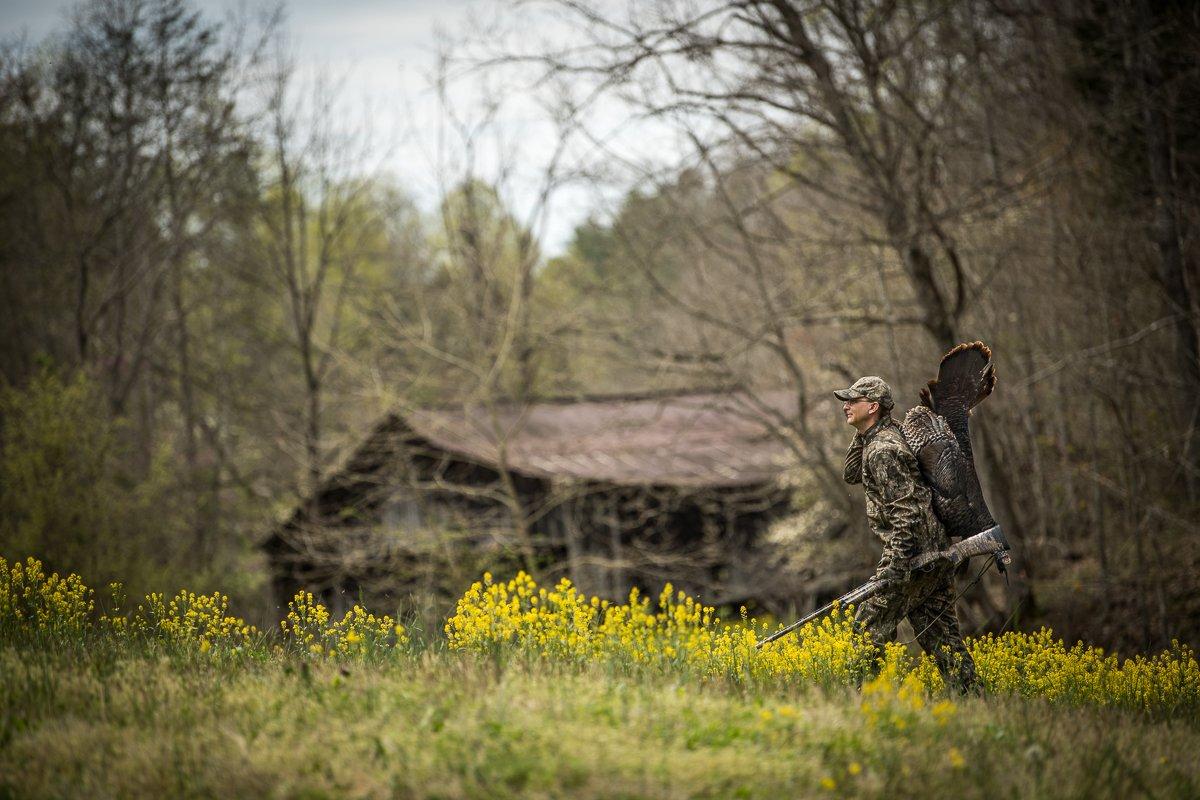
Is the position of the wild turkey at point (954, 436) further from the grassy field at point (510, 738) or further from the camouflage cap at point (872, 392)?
the grassy field at point (510, 738)

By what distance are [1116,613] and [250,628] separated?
13.1 m

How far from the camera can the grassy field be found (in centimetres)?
470

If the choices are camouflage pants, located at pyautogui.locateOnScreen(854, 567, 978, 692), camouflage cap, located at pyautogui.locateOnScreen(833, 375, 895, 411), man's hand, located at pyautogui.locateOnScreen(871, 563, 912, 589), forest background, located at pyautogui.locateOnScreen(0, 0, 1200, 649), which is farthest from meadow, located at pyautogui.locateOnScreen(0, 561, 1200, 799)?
forest background, located at pyautogui.locateOnScreen(0, 0, 1200, 649)

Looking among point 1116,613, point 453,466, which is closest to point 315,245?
point 453,466

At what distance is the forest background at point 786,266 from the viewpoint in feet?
48.9

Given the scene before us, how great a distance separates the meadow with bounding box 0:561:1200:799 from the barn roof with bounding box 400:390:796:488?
13.1 meters

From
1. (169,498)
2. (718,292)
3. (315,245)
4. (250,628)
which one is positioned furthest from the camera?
(315,245)

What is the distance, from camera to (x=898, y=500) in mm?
7281

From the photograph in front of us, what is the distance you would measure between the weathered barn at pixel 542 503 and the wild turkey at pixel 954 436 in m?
13.0

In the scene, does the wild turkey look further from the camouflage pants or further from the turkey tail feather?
the camouflage pants

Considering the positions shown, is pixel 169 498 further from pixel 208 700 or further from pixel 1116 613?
pixel 208 700

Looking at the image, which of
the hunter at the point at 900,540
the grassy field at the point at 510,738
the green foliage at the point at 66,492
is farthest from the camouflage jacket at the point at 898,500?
the green foliage at the point at 66,492

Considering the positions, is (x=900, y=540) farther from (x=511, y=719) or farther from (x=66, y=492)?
(x=66, y=492)

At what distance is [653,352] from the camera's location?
16609 mm
